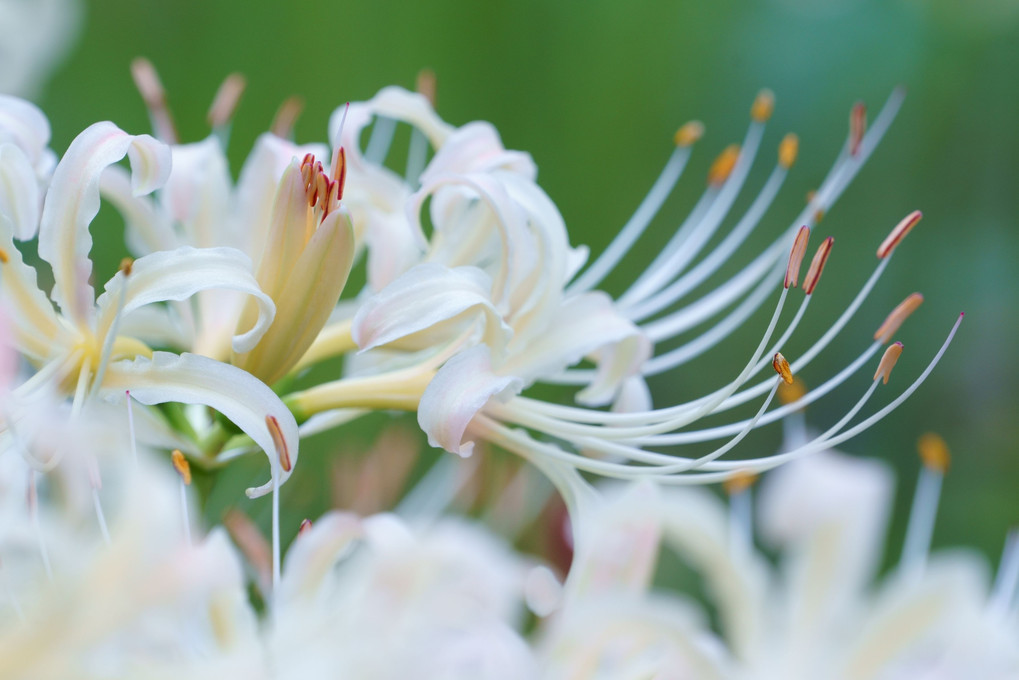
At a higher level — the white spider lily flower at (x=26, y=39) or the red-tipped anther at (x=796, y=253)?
the red-tipped anther at (x=796, y=253)

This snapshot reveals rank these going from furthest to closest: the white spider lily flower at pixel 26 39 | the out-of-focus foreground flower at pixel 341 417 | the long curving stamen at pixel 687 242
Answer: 1. the white spider lily flower at pixel 26 39
2. the long curving stamen at pixel 687 242
3. the out-of-focus foreground flower at pixel 341 417

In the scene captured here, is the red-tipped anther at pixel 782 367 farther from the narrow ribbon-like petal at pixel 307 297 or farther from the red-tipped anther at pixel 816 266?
the narrow ribbon-like petal at pixel 307 297

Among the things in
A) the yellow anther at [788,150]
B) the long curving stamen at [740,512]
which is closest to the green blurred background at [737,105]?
the long curving stamen at [740,512]

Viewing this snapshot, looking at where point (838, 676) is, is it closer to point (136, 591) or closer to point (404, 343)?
point (404, 343)

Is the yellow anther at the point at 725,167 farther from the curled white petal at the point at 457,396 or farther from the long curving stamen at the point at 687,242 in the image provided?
the curled white petal at the point at 457,396

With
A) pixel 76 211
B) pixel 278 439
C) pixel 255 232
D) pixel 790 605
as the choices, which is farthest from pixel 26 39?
pixel 790 605

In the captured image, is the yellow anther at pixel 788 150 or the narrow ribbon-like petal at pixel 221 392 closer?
the narrow ribbon-like petal at pixel 221 392

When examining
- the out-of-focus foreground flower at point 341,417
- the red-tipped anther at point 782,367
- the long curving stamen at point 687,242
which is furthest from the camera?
the long curving stamen at point 687,242

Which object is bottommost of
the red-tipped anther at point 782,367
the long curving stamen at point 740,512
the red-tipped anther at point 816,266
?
the long curving stamen at point 740,512
